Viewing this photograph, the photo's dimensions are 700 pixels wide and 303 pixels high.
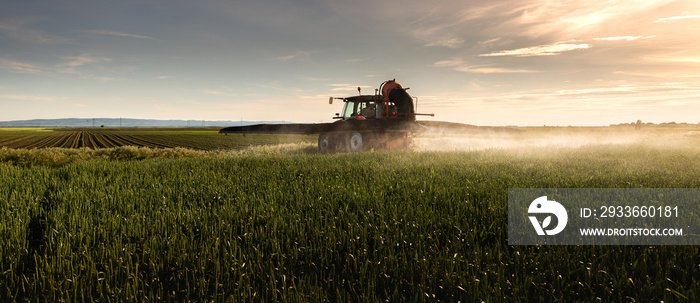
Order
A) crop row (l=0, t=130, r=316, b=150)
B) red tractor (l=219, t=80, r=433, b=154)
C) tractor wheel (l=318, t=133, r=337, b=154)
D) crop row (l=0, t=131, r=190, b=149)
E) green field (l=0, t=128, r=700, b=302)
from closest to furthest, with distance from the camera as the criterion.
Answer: green field (l=0, t=128, r=700, b=302) < red tractor (l=219, t=80, r=433, b=154) < tractor wheel (l=318, t=133, r=337, b=154) < crop row (l=0, t=130, r=316, b=150) < crop row (l=0, t=131, r=190, b=149)

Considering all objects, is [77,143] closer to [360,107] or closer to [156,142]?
[156,142]

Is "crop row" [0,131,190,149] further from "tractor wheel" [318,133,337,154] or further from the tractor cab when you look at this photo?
the tractor cab

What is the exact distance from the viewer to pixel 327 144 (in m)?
19.5

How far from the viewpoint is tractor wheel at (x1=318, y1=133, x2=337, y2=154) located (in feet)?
63.2

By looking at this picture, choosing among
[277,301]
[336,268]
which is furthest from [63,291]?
[336,268]

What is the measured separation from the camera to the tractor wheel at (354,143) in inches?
680

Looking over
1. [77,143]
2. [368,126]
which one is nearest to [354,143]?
[368,126]

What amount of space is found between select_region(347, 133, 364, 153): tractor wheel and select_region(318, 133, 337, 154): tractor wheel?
1.46m

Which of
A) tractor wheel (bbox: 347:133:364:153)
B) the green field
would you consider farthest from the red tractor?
the green field

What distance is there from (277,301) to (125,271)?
4.77 ft

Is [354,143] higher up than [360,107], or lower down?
lower down

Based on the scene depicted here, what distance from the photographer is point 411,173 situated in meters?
7.81

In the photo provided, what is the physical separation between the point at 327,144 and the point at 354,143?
2.40 m

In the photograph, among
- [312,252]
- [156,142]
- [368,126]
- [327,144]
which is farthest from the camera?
[156,142]
